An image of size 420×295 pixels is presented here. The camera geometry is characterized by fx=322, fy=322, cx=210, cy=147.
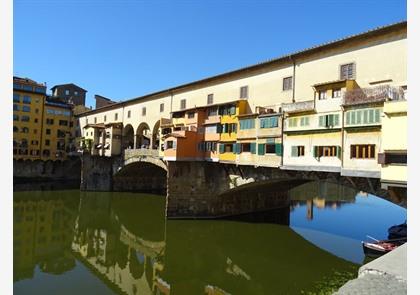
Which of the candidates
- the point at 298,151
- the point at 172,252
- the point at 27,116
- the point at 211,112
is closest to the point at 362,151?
the point at 298,151

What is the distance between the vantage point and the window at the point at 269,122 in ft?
75.0

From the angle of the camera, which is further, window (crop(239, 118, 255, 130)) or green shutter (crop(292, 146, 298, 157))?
window (crop(239, 118, 255, 130))

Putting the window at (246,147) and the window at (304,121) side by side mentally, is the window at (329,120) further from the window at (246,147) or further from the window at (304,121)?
the window at (246,147)

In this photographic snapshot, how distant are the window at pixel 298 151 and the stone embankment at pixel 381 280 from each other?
10.4m

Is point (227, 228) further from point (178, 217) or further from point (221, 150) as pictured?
point (221, 150)

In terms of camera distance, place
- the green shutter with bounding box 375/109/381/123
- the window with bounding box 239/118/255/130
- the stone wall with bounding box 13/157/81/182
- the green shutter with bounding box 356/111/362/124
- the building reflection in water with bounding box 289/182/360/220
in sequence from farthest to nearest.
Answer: the stone wall with bounding box 13/157/81/182, the building reflection in water with bounding box 289/182/360/220, the window with bounding box 239/118/255/130, the green shutter with bounding box 356/111/362/124, the green shutter with bounding box 375/109/381/123

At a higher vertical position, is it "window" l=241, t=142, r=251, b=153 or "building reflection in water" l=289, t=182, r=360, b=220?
"window" l=241, t=142, r=251, b=153

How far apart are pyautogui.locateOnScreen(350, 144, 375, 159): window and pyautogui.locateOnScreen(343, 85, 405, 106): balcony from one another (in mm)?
2319

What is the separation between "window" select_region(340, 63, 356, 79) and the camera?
20080mm

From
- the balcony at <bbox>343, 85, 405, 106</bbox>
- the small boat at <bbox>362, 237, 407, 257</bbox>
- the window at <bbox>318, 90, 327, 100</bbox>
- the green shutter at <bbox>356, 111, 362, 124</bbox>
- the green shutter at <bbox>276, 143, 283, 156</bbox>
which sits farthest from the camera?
the green shutter at <bbox>276, 143, 283, 156</bbox>

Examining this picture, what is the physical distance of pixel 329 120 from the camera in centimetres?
1898

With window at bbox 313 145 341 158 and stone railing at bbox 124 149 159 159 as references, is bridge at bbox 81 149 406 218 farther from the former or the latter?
window at bbox 313 145 341 158

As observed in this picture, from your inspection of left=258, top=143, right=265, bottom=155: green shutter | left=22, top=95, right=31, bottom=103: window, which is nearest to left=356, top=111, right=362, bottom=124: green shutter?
left=258, top=143, right=265, bottom=155: green shutter

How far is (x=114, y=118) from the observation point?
5175 cm
